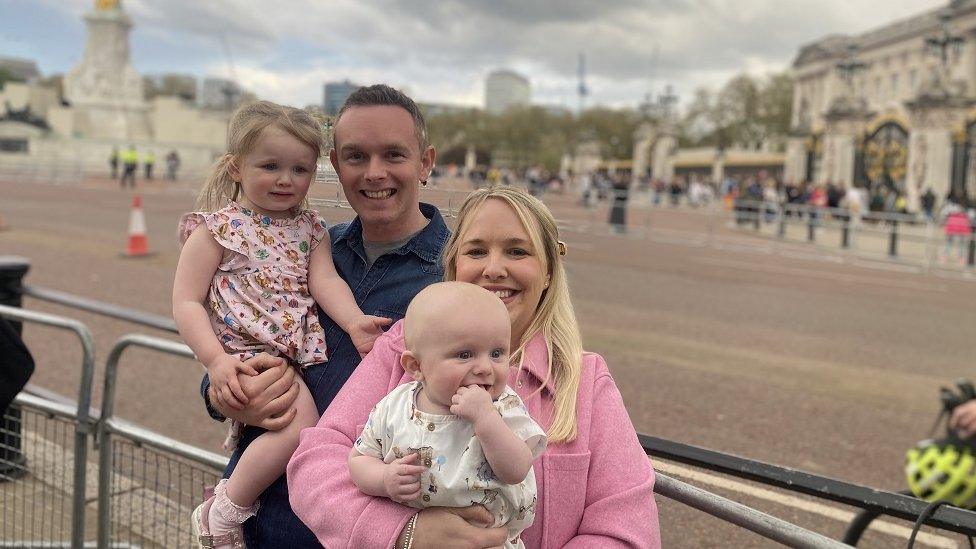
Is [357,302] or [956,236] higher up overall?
[956,236]

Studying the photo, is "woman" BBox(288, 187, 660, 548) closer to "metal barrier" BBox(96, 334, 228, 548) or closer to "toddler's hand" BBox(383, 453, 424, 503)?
"toddler's hand" BBox(383, 453, 424, 503)

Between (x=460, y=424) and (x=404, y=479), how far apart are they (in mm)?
162

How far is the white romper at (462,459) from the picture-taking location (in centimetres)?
163

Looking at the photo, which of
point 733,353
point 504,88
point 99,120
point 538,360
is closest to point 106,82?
point 99,120

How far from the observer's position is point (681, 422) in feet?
19.4

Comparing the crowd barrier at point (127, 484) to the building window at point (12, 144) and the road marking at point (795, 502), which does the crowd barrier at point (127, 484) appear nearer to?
the road marking at point (795, 502)

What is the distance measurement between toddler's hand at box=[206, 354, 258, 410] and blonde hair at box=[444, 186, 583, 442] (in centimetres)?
62

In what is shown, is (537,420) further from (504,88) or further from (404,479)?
(504,88)

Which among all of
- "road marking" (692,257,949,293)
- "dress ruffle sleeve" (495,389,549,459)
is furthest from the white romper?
"road marking" (692,257,949,293)

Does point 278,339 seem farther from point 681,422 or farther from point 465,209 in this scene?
point 681,422

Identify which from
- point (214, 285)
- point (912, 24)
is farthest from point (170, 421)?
point (912, 24)

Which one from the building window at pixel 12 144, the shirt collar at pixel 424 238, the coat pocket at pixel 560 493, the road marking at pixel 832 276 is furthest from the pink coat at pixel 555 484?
the building window at pixel 12 144

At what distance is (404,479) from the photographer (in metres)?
1.64

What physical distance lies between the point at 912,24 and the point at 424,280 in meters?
71.1
